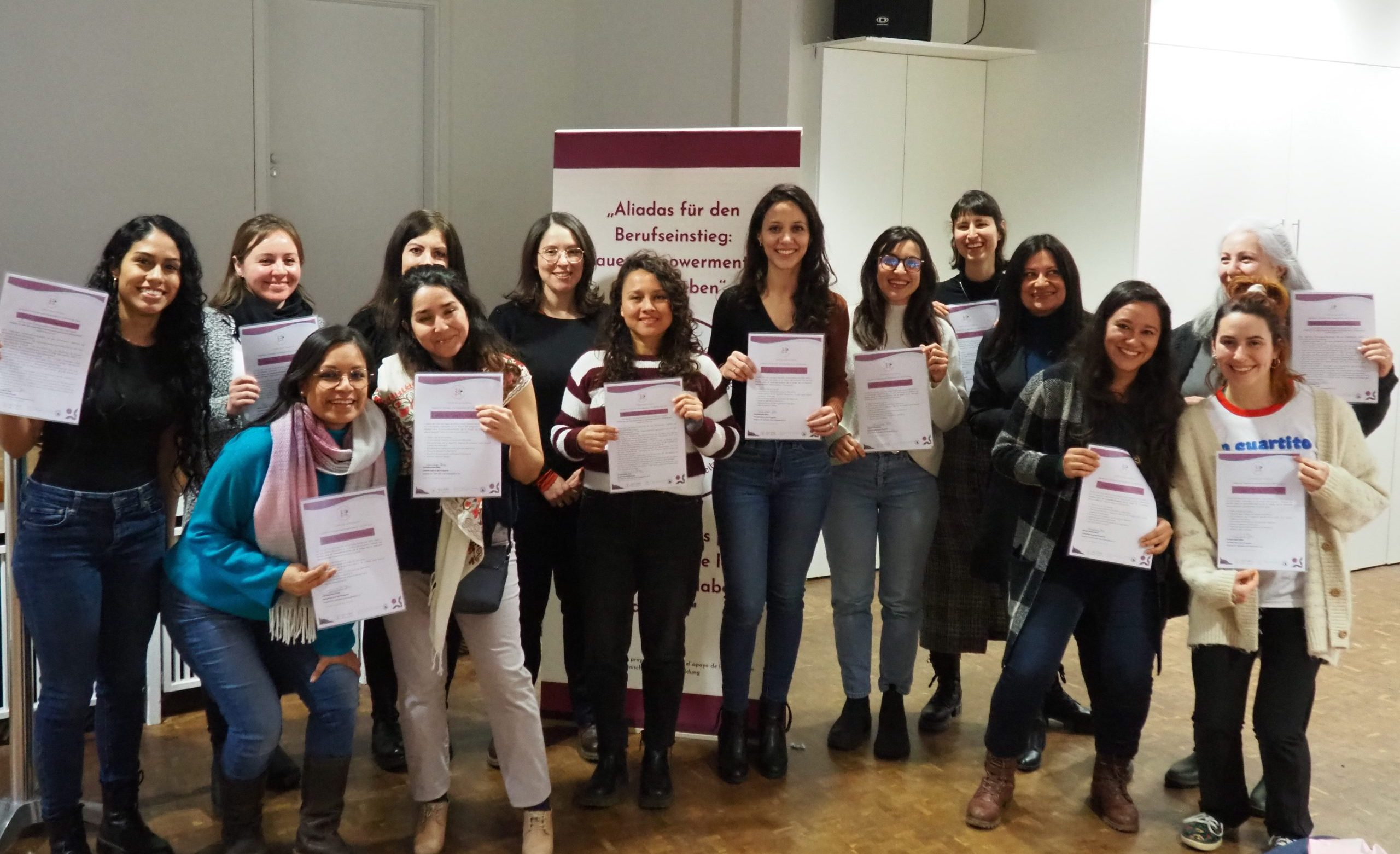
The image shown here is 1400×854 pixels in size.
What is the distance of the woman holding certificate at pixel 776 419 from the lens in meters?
3.60

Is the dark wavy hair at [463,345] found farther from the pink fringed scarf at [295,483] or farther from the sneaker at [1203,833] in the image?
the sneaker at [1203,833]

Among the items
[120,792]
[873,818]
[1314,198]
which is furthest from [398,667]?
[1314,198]

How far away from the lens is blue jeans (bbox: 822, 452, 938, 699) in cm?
388

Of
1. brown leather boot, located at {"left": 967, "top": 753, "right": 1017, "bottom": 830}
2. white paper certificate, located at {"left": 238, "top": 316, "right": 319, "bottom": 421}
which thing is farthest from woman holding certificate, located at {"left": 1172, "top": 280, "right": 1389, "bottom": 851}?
white paper certificate, located at {"left": 238, "top": 316, "right": 319, "bottom": 421}

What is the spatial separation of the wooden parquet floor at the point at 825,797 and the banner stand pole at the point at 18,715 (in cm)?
9

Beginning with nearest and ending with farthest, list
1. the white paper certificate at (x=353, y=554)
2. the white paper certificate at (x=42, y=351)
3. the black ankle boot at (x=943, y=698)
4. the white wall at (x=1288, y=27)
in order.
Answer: the white paper certificate at (x=42, y=351), the white paper certificate at (x=353, y=554), the black ankle boot at (x=943, y=698), the white wall at (x=1288, y=27)

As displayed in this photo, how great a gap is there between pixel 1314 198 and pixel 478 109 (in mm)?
4443

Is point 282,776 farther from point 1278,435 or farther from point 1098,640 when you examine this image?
point 1278,435

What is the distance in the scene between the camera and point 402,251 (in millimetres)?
3631

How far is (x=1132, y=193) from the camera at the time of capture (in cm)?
585

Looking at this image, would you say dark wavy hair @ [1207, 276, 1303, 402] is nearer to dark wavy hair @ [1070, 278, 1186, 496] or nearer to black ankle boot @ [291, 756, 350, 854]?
dark wavy hair @ [1070, 278, 1186, 496]

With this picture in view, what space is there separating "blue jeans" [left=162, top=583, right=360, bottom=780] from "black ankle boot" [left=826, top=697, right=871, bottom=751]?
1642 millimetres

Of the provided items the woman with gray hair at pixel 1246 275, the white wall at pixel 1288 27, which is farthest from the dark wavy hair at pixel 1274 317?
the white wall at pixel 1288 27

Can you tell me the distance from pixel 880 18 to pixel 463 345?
136 inches
